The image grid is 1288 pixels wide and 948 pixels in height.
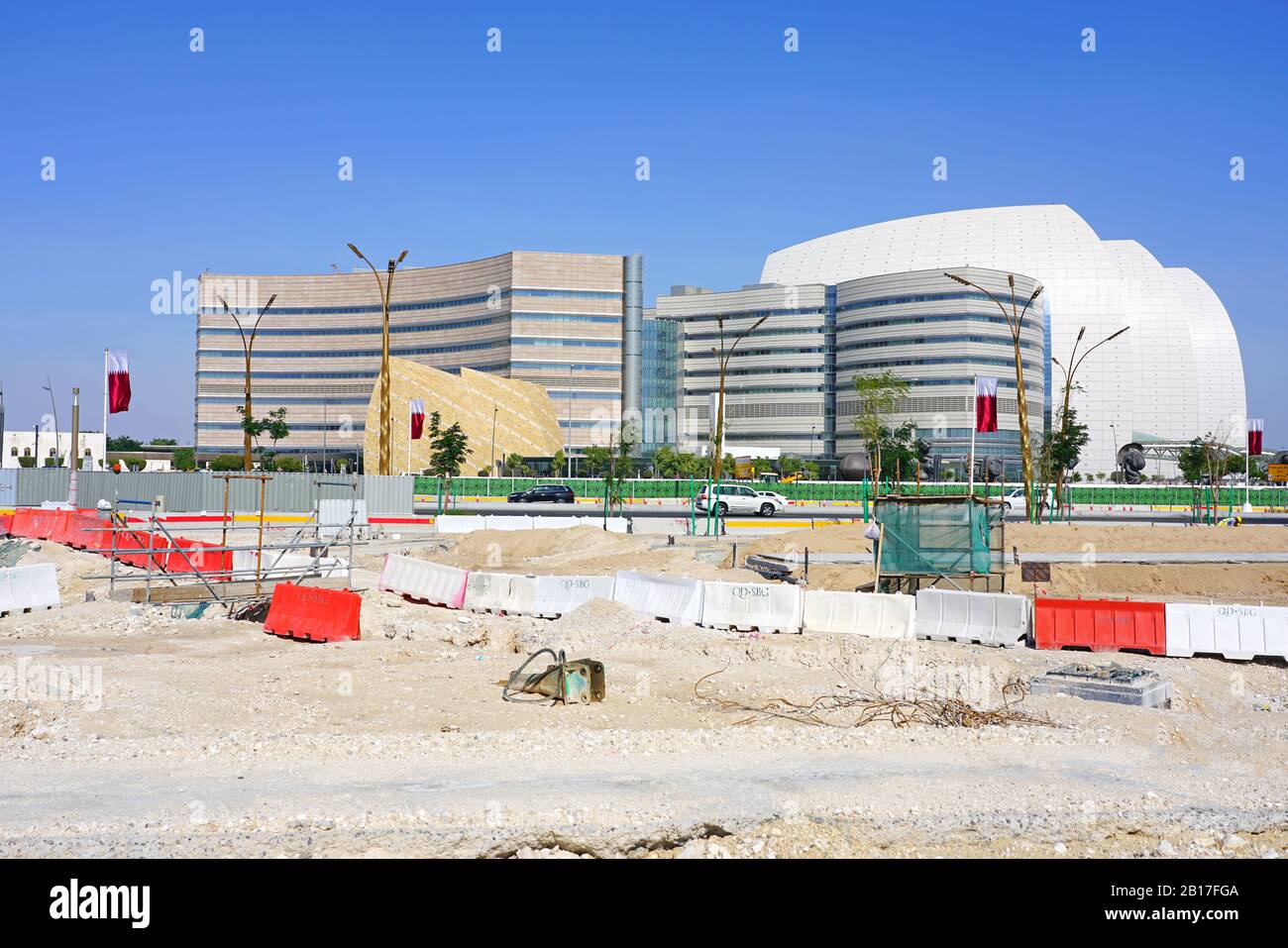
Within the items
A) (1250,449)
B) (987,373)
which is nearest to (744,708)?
(1250,449)

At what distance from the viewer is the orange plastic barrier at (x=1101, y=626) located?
18797mm

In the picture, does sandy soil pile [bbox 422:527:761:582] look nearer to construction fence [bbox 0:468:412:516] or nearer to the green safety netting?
the green safety netting

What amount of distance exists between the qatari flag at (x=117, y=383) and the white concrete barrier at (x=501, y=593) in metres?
22.5

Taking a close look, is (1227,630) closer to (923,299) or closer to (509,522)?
(509,522)

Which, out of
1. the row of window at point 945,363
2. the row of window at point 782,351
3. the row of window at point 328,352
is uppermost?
the row of window at point 782,351

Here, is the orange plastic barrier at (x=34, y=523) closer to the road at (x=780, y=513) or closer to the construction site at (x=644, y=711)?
the construction site at (x=644, y=711)

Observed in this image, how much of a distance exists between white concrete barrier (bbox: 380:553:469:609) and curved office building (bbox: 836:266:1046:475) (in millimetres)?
114291

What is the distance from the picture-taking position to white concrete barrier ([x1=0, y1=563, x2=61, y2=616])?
21.5 metres

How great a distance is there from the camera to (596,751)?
12008 millimetres

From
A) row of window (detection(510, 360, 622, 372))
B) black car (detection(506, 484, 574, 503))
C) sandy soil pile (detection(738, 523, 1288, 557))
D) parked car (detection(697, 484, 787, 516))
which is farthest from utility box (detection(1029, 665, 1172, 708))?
row of window (detection(510, 360, 622, 372))

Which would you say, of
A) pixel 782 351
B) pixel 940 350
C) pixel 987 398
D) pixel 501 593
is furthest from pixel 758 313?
pixel 501 593

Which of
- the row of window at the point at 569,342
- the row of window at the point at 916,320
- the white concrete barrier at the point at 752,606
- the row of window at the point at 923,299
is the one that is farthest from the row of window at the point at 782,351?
the white concrete barrier at the point at 752,606
